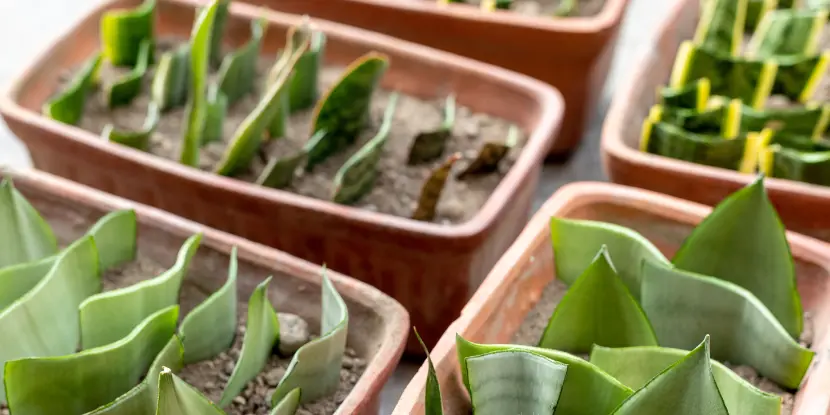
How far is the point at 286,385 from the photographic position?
19.5 inches

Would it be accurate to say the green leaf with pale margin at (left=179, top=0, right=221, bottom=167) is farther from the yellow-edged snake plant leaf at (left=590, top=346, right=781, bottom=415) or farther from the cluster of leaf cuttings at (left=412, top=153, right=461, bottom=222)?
the yellow-edged snake plant leaf at (left=590, top=346, right=781, bottom=415)

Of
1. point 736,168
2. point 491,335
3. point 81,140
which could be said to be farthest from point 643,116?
point 81,140

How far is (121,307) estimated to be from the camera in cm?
51

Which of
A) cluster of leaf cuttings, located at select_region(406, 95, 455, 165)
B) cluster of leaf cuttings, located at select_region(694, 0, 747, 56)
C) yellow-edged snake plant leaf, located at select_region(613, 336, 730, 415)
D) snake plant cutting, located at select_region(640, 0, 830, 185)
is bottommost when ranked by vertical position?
cluster of leaf cuttings, located at select_region(406, 95, 455, 165)

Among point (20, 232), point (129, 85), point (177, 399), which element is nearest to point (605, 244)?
point (177, 399)

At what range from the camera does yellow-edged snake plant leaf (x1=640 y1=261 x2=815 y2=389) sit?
19.3 inches

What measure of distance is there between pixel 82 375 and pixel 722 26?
2.12ft

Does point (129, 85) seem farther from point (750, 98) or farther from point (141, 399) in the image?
point (750, 98)

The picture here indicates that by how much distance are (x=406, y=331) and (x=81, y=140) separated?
0.34 m

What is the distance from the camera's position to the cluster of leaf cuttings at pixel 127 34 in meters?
0.83

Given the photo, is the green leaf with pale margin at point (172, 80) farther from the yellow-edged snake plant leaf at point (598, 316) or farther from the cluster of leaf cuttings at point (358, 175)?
the yellow-edged snake plant leaf at point (598, 316)

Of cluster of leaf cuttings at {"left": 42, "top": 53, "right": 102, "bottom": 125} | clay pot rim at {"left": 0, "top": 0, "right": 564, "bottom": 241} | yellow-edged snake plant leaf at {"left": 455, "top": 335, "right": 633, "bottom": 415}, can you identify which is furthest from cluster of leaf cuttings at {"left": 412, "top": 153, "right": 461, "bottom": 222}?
cluster of leaf cuttings at {"left": 42, "top": 53, "right": 102, "bottom": 125}

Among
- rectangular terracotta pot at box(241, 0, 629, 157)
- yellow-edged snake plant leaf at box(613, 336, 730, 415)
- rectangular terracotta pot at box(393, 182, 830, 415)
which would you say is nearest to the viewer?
yellow-edged snake plant leaf at box(613, 336, 730, 415)

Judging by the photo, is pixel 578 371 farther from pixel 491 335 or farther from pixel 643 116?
pixel 643 116
